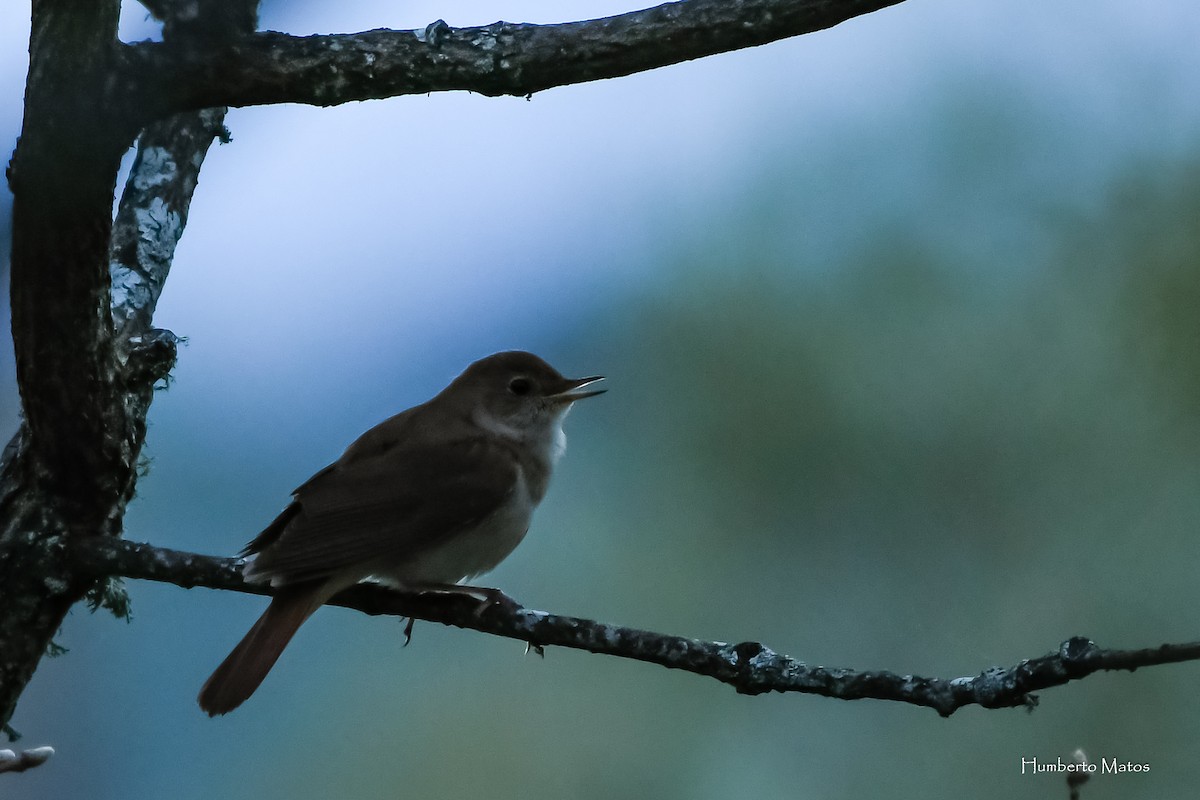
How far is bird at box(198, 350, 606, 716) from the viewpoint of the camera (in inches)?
123

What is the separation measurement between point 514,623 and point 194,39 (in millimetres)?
1466

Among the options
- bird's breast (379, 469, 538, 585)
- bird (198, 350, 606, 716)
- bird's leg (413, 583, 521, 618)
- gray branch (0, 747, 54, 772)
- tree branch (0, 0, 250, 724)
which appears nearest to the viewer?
gray branch (0, 747, 54, 772)

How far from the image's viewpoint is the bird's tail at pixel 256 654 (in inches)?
119

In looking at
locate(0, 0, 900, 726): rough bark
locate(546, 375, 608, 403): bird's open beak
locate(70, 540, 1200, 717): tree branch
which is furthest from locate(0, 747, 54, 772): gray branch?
locate(546, 375, 608, 403): bird's open beak


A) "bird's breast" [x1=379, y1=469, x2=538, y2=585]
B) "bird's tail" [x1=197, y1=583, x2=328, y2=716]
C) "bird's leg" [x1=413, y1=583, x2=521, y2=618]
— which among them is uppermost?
"bird's breast" [x1=379, y1=469, x2=538, y2=585]

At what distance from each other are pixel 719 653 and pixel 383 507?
1205 millimetres

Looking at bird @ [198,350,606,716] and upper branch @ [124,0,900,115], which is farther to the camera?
bird @ [198,350,606,716]

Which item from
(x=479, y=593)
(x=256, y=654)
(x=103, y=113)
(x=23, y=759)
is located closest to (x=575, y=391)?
(x=479, y=593)

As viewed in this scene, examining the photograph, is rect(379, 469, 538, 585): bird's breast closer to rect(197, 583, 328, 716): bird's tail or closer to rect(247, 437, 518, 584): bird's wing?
rect(247, 437, 518, 584): bird's wing

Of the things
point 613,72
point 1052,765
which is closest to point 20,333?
point 613,72

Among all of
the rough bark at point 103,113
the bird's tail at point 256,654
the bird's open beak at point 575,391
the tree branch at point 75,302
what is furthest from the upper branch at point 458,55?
the bird's open beak at point 575,391

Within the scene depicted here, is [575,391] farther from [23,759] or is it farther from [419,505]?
[23,759]

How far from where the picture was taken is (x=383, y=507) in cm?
346

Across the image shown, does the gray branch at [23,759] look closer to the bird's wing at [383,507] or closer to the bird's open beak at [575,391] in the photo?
the bird's wing at [383,507]
